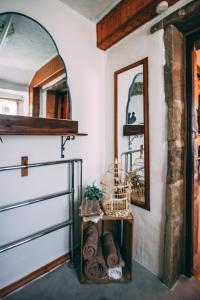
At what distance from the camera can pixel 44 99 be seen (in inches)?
54.5

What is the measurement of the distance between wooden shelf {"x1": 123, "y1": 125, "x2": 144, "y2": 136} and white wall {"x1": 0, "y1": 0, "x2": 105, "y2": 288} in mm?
311

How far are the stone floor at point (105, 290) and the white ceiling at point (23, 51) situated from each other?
61.4 inches

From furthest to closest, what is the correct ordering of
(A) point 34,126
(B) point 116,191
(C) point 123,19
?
1. (B) point 116,191
2. (C) point 123,19
3. (A) point 34,126

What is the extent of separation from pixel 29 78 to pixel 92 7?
0.94m

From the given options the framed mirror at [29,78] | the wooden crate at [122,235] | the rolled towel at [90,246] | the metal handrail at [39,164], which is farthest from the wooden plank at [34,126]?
the rolled towel at [90,246]

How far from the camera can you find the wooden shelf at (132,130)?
5.04ft

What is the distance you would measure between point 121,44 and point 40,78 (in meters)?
0.91

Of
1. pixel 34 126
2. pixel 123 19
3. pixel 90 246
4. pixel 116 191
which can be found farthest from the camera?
pixel 116 191

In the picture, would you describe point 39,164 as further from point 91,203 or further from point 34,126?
point 91,203

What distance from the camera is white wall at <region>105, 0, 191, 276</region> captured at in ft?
4.49

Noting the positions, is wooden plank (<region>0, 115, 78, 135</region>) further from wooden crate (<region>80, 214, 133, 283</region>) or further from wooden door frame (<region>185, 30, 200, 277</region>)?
wooden door frame (<region>185, 30, 200, 277</region>)

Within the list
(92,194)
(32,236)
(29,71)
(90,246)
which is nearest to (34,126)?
(29,71)

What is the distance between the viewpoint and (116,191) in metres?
1.60

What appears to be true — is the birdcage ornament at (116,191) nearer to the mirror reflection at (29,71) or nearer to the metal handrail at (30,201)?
the metal handrail at (30,201)
